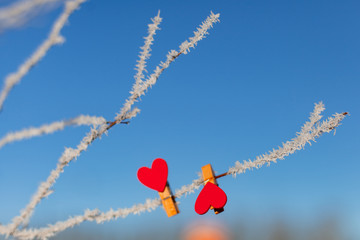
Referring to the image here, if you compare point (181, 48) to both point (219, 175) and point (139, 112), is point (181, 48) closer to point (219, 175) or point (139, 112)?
point (139, 112)

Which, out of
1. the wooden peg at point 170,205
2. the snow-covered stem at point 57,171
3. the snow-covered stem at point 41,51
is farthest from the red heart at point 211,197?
the snow-covered stem at point 41,51

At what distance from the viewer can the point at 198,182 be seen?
2.05 metres

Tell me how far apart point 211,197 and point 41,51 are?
1479mm

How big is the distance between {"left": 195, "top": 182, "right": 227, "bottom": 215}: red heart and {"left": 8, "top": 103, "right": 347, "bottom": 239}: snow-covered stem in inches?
7.2

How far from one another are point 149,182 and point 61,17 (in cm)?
133

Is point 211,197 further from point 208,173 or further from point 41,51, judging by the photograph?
point 41,51

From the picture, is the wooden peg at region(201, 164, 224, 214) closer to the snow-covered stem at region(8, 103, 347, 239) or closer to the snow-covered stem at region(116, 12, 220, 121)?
the snow-covered stem at region(8, 103, 347, 239)

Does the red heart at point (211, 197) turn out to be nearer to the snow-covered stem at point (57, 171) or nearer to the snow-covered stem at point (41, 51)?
the snow-covered stem at point (57, 171)

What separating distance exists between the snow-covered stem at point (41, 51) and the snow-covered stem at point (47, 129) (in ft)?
0.61

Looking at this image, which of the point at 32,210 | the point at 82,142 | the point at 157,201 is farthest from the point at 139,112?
the point at 32,210

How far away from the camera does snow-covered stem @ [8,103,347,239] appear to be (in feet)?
5.39

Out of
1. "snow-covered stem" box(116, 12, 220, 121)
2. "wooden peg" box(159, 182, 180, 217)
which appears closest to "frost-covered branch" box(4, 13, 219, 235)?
"snow-covered stem" box(116, 12, 220, 121)

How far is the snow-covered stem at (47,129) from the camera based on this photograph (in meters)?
1.45

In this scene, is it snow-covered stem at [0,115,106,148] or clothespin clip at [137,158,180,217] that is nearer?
snow-covered stem at [0,115,106,148]
